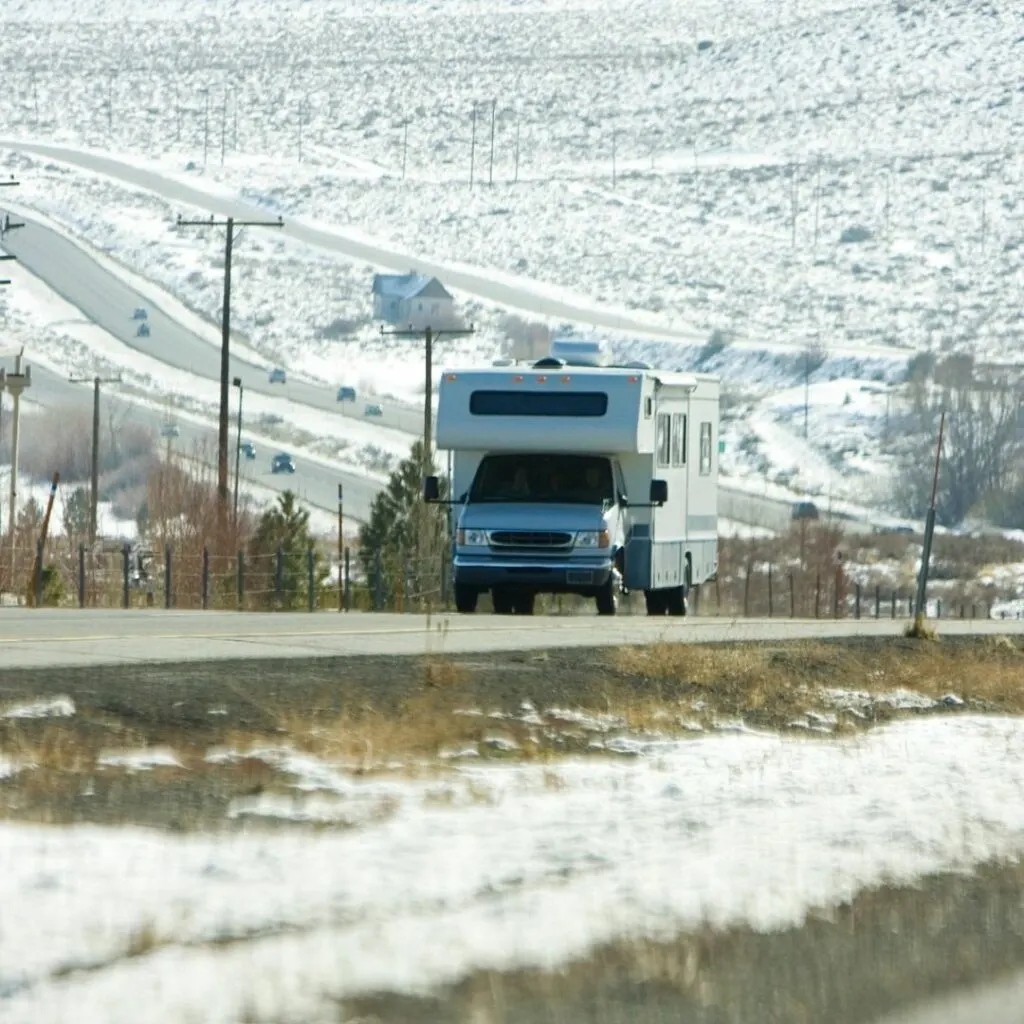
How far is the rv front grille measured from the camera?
26125 millimetres

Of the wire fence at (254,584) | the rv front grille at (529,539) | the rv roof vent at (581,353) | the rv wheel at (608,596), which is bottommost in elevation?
the wire fence at (254,584)

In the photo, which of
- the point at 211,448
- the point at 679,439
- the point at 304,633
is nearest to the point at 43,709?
the point at 304,633

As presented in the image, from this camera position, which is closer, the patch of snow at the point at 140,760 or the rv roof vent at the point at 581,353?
the patch of snow at the point at 140,760

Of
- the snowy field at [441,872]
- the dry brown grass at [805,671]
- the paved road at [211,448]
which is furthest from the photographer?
the paved road at [211,448]

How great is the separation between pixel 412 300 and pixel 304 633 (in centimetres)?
15482

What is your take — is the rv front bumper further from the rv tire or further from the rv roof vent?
the rv tire

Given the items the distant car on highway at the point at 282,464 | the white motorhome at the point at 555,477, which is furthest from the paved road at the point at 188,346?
the white motorhome at the point at 555,477

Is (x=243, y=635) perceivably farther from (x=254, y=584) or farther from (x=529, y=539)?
(x=254, y=584)

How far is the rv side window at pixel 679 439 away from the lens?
28.2m

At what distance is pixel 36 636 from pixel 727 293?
170660 millimetres

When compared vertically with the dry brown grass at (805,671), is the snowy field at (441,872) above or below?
above

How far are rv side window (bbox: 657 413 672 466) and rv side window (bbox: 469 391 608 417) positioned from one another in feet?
4.86

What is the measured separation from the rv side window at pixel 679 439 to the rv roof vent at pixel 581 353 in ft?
4.01

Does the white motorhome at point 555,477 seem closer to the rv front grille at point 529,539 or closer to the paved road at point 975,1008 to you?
the rv front grille at point 529,539
